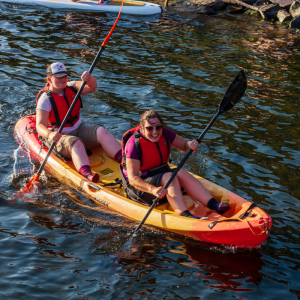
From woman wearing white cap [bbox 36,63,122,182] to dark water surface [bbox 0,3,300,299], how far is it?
18.9 inches

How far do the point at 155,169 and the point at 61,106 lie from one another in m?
1.76

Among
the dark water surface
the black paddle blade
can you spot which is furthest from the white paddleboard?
the black paddle blade

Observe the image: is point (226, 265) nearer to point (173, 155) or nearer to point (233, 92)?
point (233, 92)

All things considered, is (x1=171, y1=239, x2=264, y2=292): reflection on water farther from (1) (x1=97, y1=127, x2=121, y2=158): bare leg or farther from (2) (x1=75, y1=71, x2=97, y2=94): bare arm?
(2) (x1=75, y1=71, x2=97, y2=94): bare arm

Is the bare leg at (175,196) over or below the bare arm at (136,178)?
below

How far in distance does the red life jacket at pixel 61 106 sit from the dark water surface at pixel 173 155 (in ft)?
2.66

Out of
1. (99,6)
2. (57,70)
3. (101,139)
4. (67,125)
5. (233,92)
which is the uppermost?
(99,6)

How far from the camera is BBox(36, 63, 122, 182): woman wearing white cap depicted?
215 inches

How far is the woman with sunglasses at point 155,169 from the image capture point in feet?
14.7

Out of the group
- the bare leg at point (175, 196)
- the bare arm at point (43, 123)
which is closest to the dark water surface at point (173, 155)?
the bare leg at point (175, 196)

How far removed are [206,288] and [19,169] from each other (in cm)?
337

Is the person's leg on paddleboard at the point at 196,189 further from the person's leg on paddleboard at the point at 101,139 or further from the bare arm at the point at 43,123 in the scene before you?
the bare arm at the point at 43,123

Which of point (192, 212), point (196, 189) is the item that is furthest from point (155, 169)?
point (192, 212)

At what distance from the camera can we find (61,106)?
223 inches
